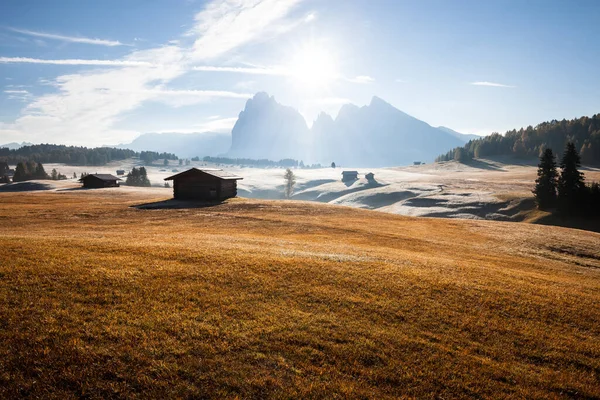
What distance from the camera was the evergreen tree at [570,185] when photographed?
234 ft

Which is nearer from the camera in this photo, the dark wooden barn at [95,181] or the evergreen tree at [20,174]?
the dark wooden barn at [95,181]

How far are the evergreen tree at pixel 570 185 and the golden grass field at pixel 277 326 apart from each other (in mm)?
69824

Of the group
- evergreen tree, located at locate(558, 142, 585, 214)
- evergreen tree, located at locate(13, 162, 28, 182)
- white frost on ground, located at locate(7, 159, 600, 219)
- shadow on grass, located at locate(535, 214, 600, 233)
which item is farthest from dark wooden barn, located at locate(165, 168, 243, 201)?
evergreen tree, located at locate(13, 162, 28, 182)

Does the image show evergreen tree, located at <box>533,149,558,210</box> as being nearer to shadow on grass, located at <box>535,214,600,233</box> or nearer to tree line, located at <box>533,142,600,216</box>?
tree line, located at <box>533,142,600,216</box>

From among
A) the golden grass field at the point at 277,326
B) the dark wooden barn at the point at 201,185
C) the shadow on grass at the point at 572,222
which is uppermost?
the dark wooden barn at the point at 201,185

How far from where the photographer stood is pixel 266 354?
8.73 meters

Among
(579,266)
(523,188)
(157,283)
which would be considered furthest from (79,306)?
(523,188)

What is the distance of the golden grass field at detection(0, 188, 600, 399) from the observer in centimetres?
775

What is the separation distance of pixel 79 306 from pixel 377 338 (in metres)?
9.57

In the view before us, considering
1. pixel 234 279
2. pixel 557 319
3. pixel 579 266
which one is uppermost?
pixel 234 279

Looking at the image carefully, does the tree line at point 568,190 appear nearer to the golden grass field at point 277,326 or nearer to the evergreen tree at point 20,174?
the golden grass field at point 277,326

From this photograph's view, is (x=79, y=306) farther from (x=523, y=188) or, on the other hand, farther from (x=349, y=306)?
(x=523, y=188)

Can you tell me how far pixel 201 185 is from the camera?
5725cm

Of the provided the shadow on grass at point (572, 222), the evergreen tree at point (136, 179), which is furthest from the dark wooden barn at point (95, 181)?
the shadow on grass at point (572, 222)
